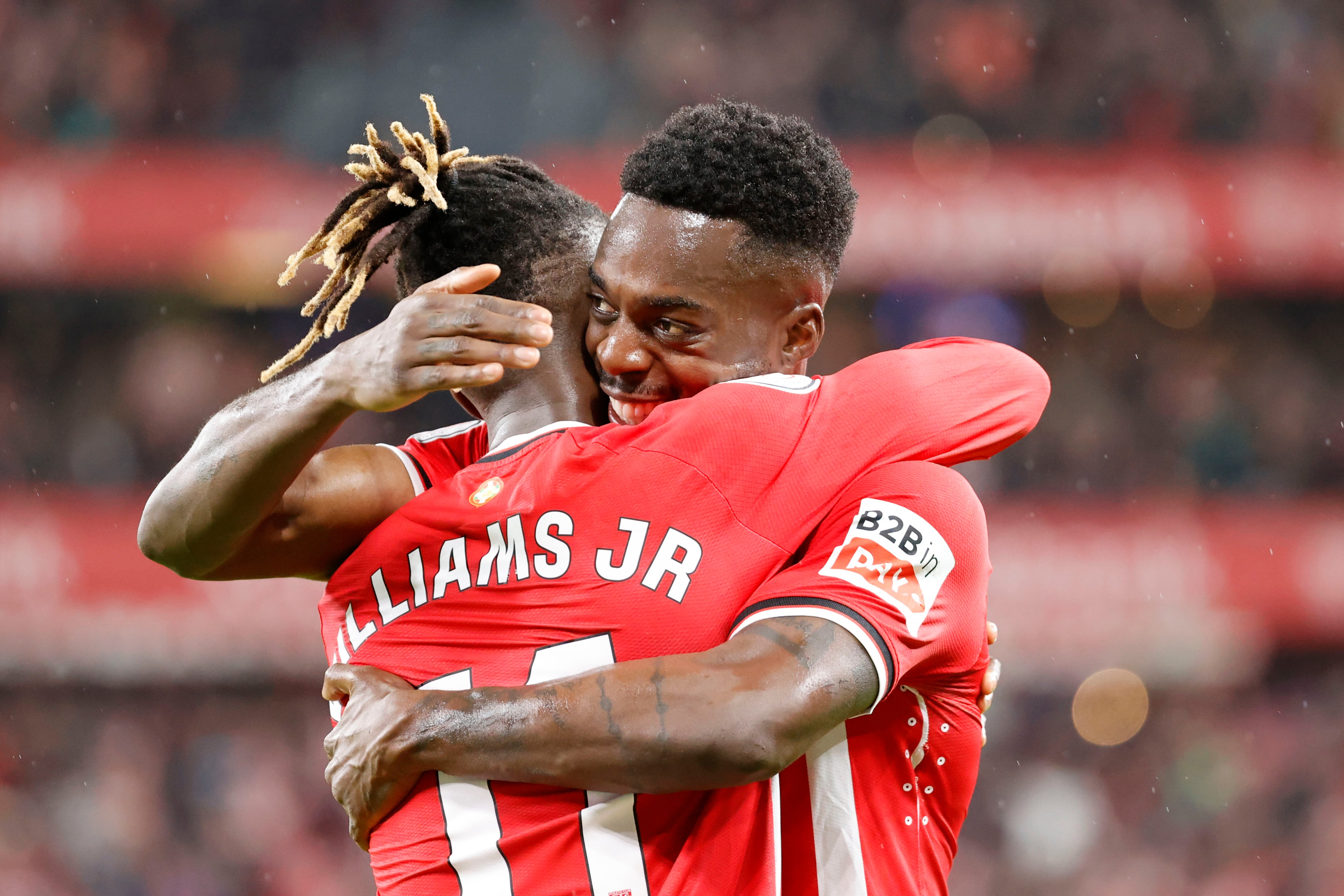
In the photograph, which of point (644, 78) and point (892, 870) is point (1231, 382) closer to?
point (644, 78)

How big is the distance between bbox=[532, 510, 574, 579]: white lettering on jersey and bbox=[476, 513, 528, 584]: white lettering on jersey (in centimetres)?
2

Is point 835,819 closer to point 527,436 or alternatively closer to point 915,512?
point 915,512

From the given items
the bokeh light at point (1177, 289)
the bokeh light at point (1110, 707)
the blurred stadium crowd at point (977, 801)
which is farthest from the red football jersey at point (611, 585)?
the bokeh light at point (1177, 289)

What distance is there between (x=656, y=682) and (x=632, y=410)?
2.31ft

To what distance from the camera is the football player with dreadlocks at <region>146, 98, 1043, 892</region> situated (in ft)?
5.83

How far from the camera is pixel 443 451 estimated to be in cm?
243

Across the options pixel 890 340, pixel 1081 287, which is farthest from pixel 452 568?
pixel 1081 287

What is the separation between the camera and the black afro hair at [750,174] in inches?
93.9

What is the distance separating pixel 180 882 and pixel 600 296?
8.05 metres

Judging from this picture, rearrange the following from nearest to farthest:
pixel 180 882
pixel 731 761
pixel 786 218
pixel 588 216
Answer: pixel 731 761, pixel 786 218, pixel 588 216, pixel 180 882

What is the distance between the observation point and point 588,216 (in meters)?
2.64

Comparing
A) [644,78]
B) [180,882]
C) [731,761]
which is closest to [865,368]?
[731,761]

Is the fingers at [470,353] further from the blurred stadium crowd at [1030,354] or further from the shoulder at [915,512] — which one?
the blurred stadium crowd at [1030,354]

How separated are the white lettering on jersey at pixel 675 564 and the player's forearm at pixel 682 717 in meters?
0.12
